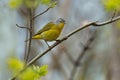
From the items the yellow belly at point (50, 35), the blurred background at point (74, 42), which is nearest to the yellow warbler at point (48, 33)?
the yellow belly at point (50, 35)

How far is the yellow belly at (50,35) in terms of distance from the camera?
3.22 metres

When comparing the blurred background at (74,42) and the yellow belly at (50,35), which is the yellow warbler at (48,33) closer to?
the yellow belly at (50,35)

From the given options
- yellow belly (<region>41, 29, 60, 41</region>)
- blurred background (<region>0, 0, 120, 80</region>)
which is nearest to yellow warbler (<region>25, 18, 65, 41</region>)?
yellow belly (<region>41, 29, 60, 41</region>)

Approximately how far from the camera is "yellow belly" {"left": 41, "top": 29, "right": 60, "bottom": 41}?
10.6 feet

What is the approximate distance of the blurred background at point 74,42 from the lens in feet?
17.7

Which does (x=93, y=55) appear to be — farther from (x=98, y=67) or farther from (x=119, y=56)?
(x=119, y=56)

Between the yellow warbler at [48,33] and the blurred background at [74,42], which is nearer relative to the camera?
the yellow warbler at [48,33]

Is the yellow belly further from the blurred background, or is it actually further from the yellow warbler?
the blurred background

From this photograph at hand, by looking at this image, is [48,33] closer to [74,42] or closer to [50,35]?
[50,35]

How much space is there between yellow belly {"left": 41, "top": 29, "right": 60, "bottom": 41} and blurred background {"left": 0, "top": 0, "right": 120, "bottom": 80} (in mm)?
1269

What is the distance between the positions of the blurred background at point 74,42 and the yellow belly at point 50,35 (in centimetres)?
127

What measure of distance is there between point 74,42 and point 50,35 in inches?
193

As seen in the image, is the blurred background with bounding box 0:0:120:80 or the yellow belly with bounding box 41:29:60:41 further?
the blurred background with bounding box 0:0:120:80

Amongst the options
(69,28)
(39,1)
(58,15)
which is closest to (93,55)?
(69,28)
